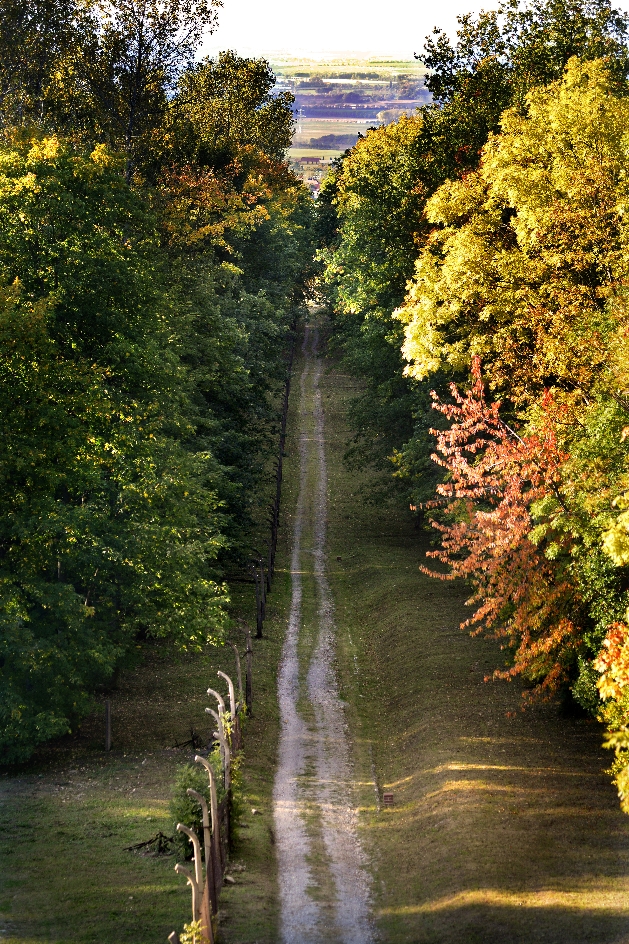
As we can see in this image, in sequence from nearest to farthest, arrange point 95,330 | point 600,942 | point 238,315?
point 600,942 < point 95,330 < point 238,315

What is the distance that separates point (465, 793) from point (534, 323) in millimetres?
11609

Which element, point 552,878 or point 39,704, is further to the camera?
point 39,704

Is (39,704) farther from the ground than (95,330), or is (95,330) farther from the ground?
(95,330)

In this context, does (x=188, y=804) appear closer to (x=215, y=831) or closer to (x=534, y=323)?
Answer: (x=215, y=831)

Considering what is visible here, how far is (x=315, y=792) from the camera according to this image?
23.5 m

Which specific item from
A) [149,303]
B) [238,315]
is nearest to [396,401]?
[238,315]

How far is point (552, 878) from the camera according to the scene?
711 inches

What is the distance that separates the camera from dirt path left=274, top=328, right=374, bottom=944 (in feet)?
56.8

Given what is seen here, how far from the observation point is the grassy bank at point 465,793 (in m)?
16.9

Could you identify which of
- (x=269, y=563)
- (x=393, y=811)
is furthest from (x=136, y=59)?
(x=393, y=811)

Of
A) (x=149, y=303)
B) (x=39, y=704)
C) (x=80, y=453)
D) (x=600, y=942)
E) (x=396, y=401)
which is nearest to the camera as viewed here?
(x=600, y=942)

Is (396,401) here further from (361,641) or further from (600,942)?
(600,942)

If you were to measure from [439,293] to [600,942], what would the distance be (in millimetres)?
18924

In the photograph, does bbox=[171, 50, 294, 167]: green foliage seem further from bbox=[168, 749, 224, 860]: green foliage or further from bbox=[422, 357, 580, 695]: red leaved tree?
bbox=[168, 749, 224, 860]: green foliage
